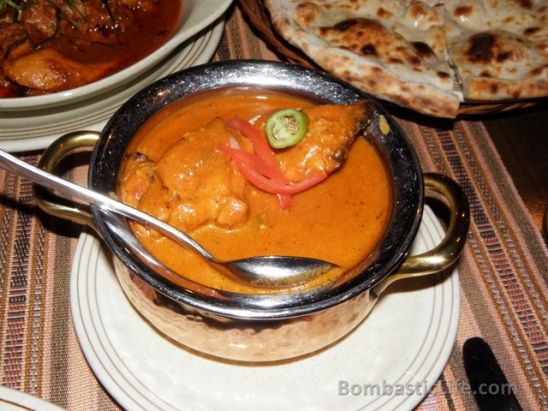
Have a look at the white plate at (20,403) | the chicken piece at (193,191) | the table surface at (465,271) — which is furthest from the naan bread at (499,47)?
the white plate at (20,403)

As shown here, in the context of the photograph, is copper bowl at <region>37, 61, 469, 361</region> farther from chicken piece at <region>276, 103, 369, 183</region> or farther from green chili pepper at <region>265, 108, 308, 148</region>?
green chili pepper at <region>265, 108, 308, 148</region>

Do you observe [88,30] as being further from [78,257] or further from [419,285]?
[419,285]

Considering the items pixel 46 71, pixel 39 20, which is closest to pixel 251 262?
pixel 46 71

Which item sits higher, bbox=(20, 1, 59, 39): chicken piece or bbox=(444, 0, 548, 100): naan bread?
bbox=(20, 1, 59, 39): chicken piece

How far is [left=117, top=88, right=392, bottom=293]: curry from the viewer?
1.79m

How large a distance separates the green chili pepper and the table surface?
0.91 meters

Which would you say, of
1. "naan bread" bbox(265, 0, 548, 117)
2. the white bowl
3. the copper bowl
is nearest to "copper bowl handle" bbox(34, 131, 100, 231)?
the copper bowl

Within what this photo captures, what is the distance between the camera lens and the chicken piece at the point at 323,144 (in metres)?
1.89

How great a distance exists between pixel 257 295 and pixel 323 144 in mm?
599

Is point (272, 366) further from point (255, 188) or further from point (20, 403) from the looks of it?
point (20, 403)

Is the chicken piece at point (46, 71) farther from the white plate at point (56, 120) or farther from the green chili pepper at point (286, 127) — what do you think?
the green chili pepper at point (286, 127)

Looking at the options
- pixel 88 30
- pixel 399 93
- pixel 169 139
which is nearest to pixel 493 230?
pixel 399 93

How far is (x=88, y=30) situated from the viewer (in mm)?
2967

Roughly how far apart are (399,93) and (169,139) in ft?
3.72
